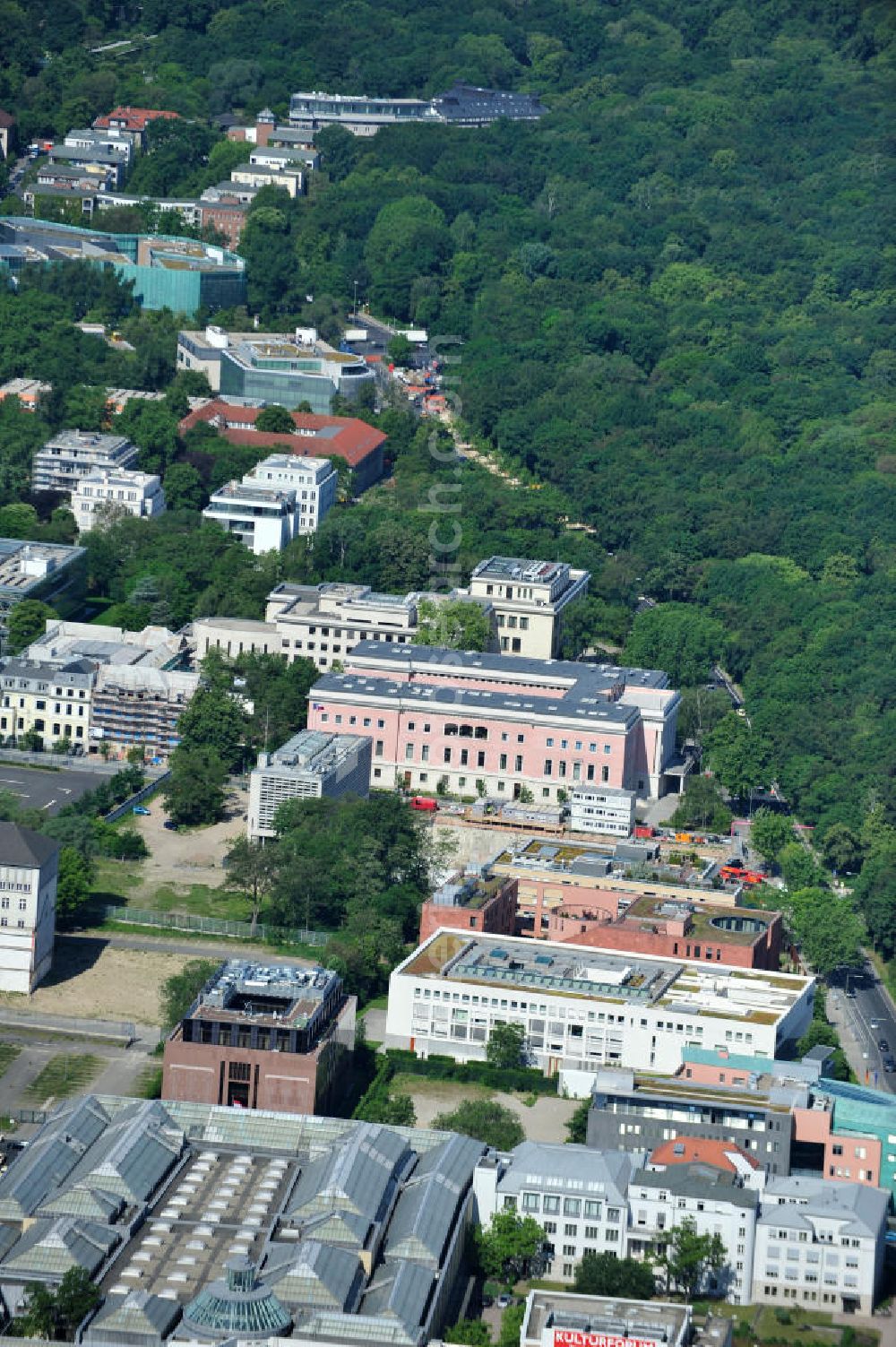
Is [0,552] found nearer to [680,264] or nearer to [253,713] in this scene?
[253,713]

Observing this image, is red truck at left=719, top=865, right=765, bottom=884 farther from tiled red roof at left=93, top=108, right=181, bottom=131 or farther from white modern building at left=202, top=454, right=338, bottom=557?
tiled red roof at left=93, top=108, right=181, bottom=131

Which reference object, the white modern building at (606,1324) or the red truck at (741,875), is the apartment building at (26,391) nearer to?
the red truck at (741,875)

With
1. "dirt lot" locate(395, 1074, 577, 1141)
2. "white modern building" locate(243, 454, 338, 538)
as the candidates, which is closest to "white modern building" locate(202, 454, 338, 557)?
"white modern building" locate(243, 454, 338, 538)

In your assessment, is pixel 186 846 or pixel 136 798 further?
pixel 136 798

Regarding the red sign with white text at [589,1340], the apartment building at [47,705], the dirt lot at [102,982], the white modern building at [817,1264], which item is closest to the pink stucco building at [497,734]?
the apartment building at [47,705]

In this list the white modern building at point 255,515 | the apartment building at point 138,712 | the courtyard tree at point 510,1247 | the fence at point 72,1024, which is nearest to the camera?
the courtyard tree at point 510,1247

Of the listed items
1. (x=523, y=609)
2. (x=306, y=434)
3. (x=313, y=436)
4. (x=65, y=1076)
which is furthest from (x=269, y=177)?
(x=65, y=1076)

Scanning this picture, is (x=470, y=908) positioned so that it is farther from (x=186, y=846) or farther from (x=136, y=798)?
(x=136, y=798)
